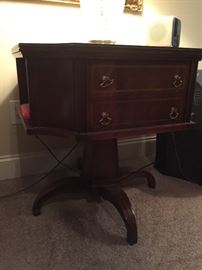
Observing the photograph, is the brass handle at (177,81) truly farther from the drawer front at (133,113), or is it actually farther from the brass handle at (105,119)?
the brass handle at (105,119)

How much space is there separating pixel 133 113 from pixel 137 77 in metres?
0.12

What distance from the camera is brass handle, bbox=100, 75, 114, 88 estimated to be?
82cm

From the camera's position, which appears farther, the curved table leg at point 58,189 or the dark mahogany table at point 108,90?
the curved table leg at point 58,189

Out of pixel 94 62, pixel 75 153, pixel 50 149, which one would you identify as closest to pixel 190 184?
pixel 75 153

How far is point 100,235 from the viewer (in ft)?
3.22

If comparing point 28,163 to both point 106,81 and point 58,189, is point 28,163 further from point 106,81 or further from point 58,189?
point 106,81

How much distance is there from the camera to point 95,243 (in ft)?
3.09

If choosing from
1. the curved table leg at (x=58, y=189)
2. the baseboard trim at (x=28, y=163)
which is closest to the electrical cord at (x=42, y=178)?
the baseboard trim at (x=28, y=163)

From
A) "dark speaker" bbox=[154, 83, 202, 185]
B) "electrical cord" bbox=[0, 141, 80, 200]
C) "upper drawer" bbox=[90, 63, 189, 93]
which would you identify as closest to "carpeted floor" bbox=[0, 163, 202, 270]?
"electrical cord" bbox=[0, 141, 80, 200]

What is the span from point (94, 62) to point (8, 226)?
702 mm

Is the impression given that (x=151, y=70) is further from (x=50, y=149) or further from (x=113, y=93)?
(x=50, y=149)

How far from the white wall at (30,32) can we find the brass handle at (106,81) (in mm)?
493

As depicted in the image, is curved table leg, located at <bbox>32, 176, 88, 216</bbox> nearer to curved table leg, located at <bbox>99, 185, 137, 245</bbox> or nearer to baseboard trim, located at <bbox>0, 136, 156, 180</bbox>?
curved table leg, located at <bbox>99, 185, 137, 245</bbox>

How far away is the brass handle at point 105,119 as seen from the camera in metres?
0.85
